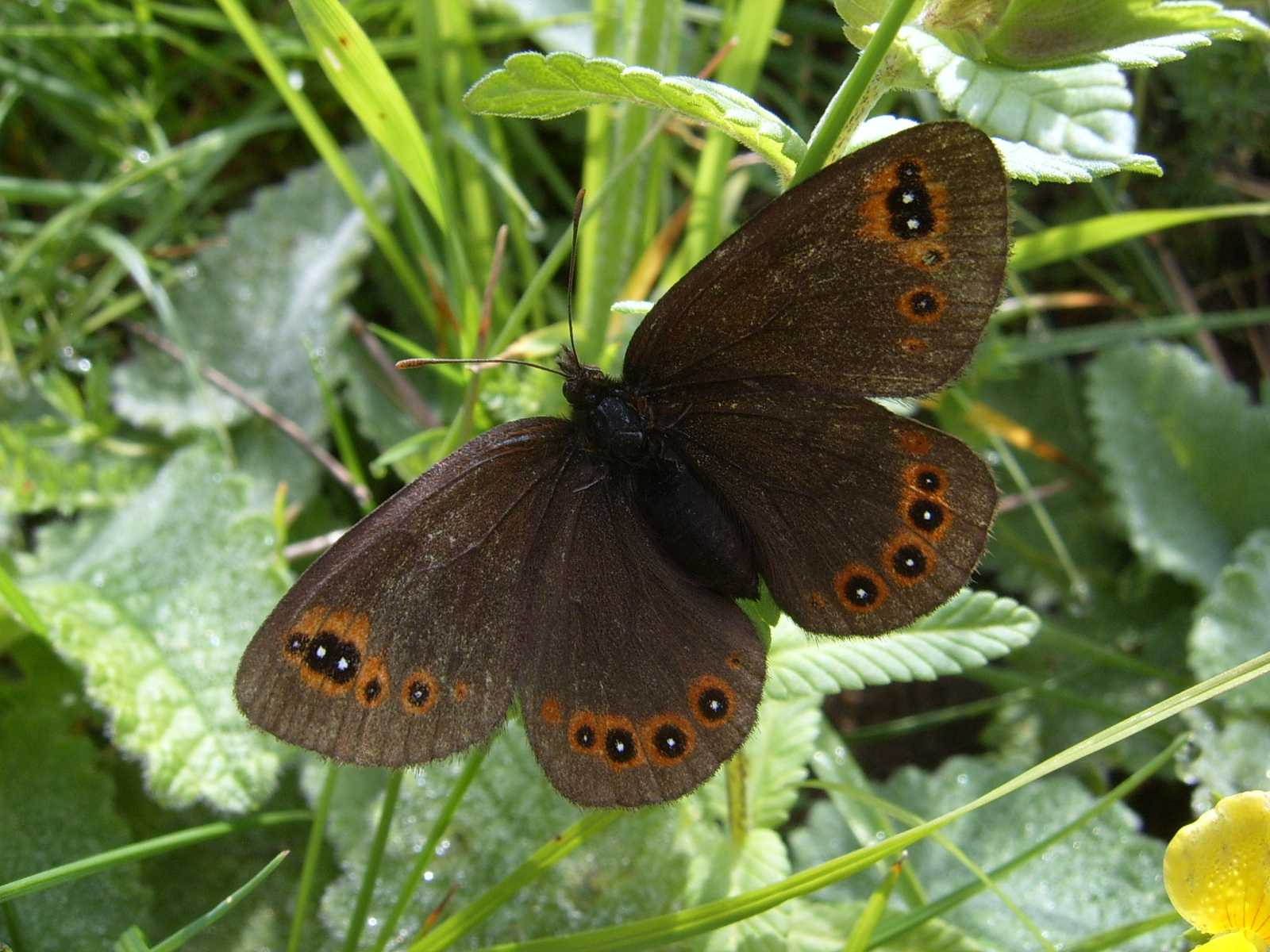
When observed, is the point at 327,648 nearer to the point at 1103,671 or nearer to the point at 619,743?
the point at 619,743

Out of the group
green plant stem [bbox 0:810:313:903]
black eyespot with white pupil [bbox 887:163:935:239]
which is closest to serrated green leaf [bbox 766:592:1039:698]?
black eyespot with white pupil [bbox 887:163:935:239]

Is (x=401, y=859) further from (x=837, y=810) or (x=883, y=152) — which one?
(x=883, y=152)

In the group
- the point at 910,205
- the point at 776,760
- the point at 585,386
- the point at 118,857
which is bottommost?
the point at 118,857

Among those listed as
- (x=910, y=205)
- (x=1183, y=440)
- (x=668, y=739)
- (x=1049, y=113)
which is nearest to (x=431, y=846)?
(x=668, y=739)

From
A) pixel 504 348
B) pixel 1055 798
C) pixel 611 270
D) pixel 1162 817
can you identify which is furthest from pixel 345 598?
pixel 1162 817

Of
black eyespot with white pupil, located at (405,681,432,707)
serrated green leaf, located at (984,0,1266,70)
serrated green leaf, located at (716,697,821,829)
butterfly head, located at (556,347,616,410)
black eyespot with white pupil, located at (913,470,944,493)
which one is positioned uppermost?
serrated green leaf, located at (984,0,1266,70)

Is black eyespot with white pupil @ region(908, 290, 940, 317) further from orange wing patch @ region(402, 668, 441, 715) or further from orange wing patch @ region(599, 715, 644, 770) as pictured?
orange wing patch @ region(402, 668, 441, 715)
